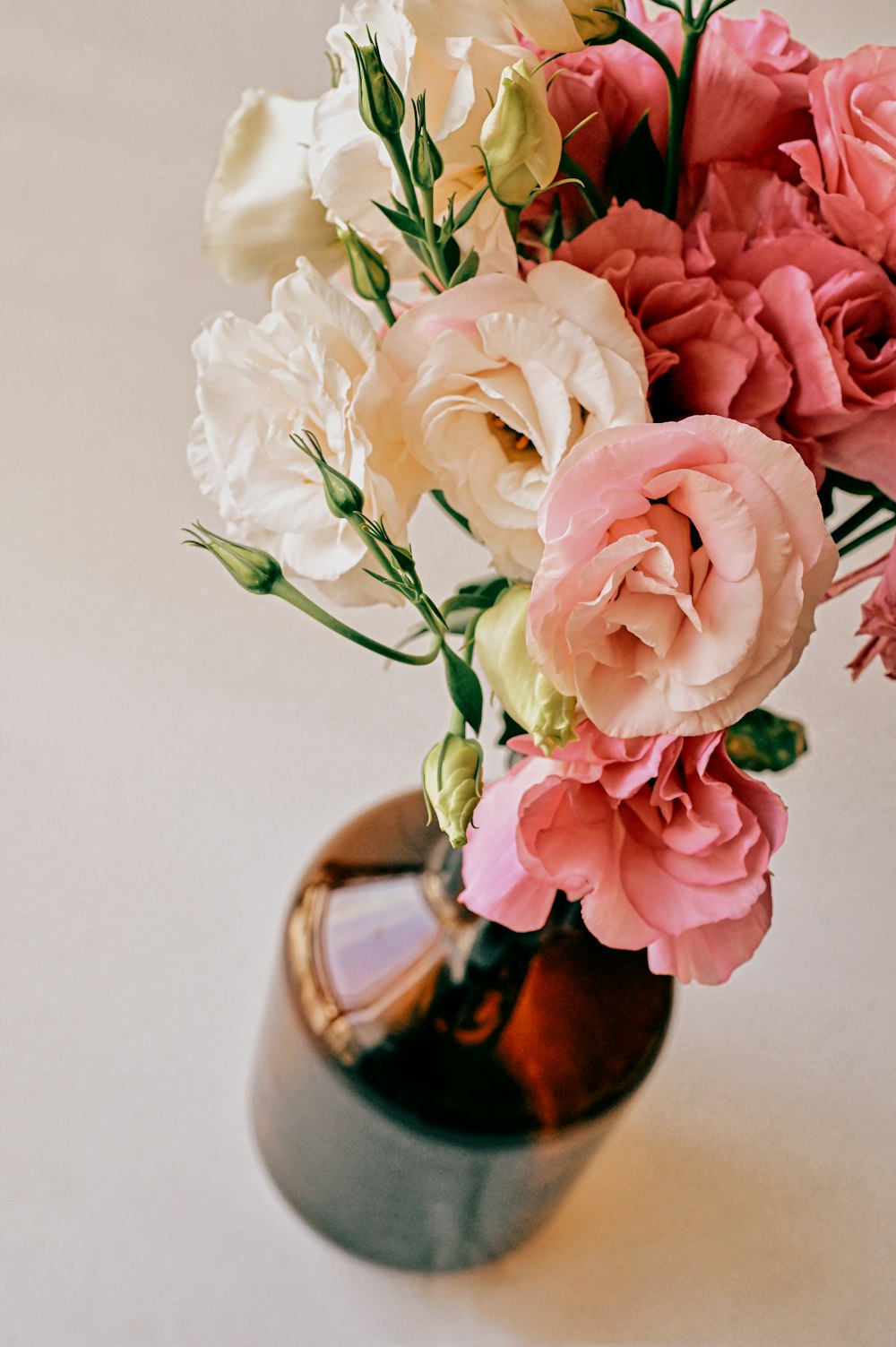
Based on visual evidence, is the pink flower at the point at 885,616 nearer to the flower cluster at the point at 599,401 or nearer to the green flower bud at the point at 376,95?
the flower cluster at the point at 599,401

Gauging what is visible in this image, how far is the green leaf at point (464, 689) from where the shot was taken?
0.32 m

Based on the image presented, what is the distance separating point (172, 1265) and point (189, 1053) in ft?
0.35

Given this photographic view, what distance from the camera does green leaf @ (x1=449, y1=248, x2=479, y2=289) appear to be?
30 centimetres

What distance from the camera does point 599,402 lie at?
11.0 inches

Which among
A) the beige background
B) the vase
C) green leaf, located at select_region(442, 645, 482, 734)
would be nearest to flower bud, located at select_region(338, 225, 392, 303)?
green leaf, located at select_region(442, 645, 482, 734)

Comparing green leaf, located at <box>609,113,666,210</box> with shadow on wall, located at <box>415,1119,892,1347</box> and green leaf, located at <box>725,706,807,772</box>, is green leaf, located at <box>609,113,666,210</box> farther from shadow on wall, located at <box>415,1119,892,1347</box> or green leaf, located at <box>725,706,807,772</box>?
shadow on wall, located at <box>415,1119,892,1347</box>

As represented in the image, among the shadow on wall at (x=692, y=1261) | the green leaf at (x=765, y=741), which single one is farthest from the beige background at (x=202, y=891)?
the green leaf at (x=765, y=741)

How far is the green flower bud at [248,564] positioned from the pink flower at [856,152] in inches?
6.3

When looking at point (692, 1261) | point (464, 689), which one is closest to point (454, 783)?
point (464, 689)

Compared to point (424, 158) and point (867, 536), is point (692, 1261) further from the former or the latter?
point (424, 158)

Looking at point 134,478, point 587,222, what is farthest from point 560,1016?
point 134,478

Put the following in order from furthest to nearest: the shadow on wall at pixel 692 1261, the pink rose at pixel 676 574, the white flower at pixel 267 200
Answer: the shadow on wall at pixel 692 1261 < the white flower at pixel 267 200 < the pink rose at pixel 676 574

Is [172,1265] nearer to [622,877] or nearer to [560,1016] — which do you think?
[560,1016]

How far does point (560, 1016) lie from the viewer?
1.68ft
